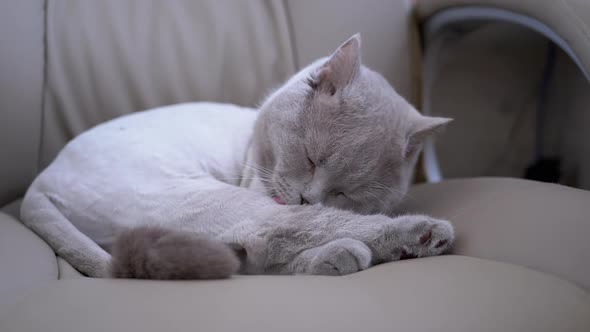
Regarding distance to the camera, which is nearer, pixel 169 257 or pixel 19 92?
pixel 169 257

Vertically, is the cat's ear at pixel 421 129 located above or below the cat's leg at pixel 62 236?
above

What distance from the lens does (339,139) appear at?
117 centimetres

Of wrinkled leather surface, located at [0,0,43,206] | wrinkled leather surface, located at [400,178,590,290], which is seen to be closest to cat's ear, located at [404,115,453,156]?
wrinkled leather surface, located at [400,178,590,290]

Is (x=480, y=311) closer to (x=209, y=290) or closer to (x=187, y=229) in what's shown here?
(x=209, y=290)

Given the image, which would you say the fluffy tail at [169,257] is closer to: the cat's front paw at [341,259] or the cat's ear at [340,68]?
the cat's front paw at [341,259]

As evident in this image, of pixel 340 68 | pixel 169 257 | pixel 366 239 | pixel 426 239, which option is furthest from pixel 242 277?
pixel 340 68

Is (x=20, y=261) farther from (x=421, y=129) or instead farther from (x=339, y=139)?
(x=421, y=129)

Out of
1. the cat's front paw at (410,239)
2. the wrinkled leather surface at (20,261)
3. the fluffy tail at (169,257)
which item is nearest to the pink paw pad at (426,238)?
the cat's front paw at (410,239)

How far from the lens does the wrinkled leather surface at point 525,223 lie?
0.93 meters

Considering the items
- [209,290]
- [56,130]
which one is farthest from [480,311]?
[56,130]

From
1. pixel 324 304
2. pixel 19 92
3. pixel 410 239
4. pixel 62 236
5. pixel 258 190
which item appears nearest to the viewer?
pixel 324 304

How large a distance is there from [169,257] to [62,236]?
0.38m

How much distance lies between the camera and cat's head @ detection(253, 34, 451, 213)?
1.17 meters

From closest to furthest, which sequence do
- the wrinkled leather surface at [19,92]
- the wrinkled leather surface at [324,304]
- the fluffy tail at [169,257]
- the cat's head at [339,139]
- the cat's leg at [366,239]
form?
the wrinkled leather surface at [324,304]
the fluffy tail at [169,257]
the cat's leg at [366,239]
the cat's head at [339,139]
the wrinkled leather surface at [19,92]
